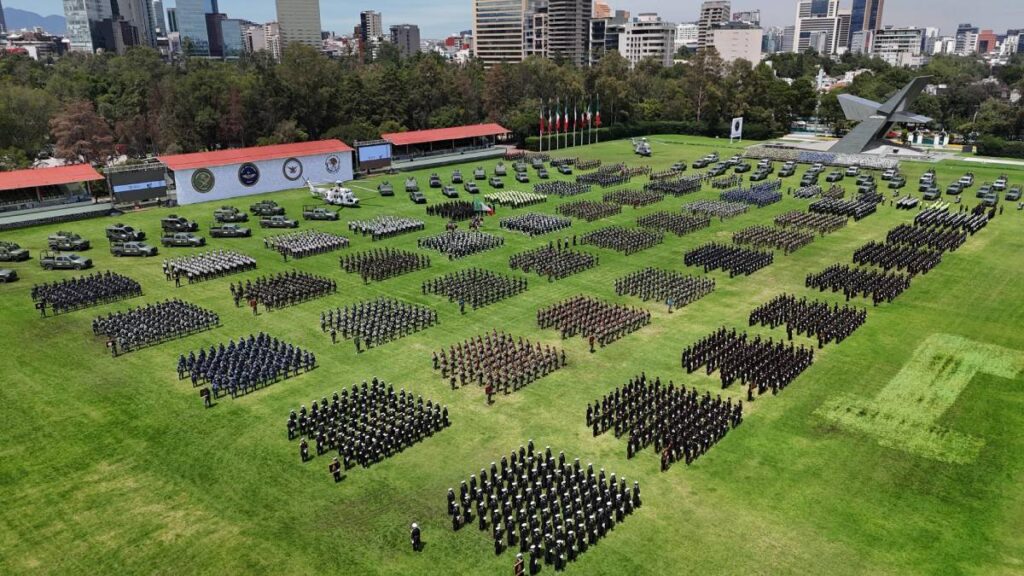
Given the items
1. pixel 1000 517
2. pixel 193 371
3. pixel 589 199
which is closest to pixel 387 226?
pixel 589 199

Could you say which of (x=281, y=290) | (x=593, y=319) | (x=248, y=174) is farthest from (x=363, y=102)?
(x=593, y=319)

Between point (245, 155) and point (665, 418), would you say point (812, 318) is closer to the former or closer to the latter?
point (665, 418)

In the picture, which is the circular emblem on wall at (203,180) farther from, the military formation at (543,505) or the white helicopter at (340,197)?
the military formation at (543,505)

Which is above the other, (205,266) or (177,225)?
(177,225)

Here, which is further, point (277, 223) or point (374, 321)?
point (277, 223)

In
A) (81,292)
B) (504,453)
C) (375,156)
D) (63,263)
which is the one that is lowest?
(504,453)

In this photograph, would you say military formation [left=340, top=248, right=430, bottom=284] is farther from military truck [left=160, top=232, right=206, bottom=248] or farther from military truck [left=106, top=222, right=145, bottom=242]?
military truck [left=106, top=222, right=145, bottom=242]

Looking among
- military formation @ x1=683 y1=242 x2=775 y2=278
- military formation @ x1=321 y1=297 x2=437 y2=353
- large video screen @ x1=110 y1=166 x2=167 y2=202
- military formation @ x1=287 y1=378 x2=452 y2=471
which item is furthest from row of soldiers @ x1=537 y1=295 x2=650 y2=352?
large video screen @ x1=110 y1=166 x2=167 y2=202

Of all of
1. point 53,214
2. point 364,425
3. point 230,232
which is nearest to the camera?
point 364,425
